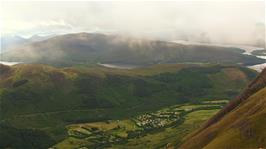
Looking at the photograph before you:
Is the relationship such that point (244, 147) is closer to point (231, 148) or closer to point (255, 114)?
point (231, 148)

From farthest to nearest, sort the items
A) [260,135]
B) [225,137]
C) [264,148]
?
[225,137] → [260,135] → [264,148]

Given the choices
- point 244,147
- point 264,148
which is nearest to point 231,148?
point 244,147

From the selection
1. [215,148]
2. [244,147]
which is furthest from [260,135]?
[215,148]

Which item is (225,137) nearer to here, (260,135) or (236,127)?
(236,127)

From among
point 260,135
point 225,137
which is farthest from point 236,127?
point 260,135

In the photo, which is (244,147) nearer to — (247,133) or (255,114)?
(247,133)

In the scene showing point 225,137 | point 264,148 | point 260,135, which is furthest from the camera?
point 225,137

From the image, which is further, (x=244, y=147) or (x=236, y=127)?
(x=236, y=127)
